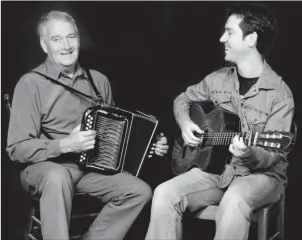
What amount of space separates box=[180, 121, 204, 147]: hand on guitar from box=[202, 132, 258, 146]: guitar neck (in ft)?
0.14

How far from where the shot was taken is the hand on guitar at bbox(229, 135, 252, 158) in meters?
2.94

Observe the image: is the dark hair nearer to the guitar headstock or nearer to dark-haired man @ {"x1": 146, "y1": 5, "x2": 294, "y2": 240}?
dark-haired man @ {"x1": 146, "y1": 5, "x2": 294, "y2": 240}

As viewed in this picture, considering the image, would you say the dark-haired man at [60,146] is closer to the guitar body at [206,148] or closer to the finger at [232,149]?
the guitar body at [206,148]

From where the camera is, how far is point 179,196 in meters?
3.20

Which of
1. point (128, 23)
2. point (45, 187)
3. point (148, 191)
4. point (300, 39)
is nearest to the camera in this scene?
point (45, 187)

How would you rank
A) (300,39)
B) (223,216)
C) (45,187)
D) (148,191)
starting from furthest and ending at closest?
(300,39) < (148,191) < (45,187) < (223,216)

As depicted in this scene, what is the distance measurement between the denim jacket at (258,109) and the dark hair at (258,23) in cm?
16

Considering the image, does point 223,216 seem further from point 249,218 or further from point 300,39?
point 300,39

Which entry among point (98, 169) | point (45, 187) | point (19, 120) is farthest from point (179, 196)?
point (19, 120)

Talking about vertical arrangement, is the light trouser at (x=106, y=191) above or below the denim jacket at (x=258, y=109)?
below

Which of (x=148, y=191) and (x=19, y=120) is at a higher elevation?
(x=19, y=120)

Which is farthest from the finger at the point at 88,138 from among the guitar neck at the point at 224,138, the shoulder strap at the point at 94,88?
the guitar neck at the point at 224,138

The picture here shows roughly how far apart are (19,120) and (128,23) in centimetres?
129

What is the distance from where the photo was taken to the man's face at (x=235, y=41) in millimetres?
3332
